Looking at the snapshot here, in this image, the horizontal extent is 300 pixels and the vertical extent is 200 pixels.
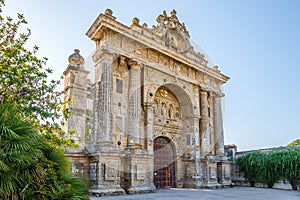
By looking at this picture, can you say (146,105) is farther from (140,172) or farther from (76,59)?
(76,59)

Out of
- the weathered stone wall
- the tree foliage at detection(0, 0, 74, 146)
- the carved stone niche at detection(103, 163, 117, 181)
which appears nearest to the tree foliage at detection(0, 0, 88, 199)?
the tree foliage at detection(0, 0, 74, 146)

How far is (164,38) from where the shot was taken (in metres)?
14.8

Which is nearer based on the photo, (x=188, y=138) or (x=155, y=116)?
(x=155, y=116)

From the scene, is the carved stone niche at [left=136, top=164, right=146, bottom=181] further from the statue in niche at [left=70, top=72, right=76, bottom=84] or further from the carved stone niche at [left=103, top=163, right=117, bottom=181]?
the statue in niche at [left=70, top=72, right=76, bottom=84]

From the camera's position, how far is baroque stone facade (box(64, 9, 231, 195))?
1091cm

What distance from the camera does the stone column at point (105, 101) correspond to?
422 inches

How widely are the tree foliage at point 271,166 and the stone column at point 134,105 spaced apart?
897 centimetres

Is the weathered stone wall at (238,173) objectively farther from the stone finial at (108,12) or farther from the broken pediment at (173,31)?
the stone finial at (108,12)

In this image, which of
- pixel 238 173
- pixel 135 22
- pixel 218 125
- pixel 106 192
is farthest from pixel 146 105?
Result: pixel 238 173

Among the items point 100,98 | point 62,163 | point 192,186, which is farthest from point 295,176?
point 62,163

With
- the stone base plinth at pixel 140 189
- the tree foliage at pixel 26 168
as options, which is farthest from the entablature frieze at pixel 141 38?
the tree foliage at pixel 26 168

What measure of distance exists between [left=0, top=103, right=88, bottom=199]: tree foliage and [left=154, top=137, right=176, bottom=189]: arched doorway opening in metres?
10.3

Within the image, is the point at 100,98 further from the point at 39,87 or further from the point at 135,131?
the point at 39,87

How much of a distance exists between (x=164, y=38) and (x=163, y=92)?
3.19 m
